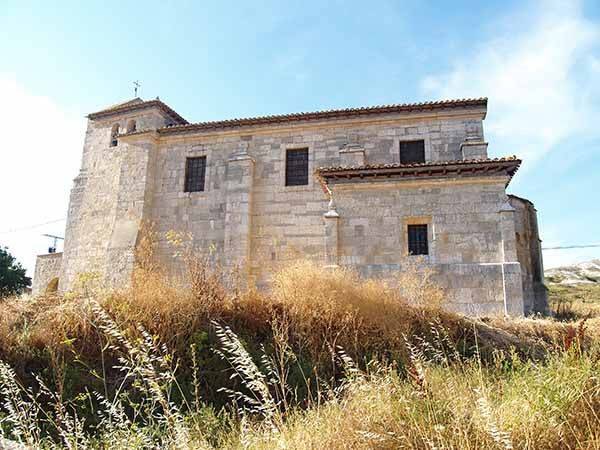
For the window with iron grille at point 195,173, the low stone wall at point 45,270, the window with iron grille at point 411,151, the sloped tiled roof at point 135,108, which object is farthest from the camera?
the low stone wall at point 45,270

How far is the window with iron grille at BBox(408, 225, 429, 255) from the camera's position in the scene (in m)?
12.1

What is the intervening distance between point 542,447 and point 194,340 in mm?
5291

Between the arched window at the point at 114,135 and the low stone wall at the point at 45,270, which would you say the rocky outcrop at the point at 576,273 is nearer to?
the arched window at the point at 114,135

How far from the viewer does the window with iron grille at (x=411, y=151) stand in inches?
658

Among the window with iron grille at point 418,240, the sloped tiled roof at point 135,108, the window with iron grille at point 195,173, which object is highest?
the sloped tiled roof at point 135,108

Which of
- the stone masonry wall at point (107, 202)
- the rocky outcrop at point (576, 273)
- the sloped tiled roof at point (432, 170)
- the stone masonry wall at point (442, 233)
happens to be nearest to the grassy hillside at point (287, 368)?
the stone masonry wall at point (442, 233)

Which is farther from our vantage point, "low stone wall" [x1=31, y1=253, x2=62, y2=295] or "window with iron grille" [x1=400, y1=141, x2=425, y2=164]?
"low stone wall" [x1=31, y1=253, x2=62, y2=295]

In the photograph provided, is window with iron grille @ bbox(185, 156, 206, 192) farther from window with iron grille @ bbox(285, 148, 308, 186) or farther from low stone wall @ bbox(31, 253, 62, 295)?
low stone wall @ bbox(31, 253, 62, 295)

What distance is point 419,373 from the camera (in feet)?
13.3

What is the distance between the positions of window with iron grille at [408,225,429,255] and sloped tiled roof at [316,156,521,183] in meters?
1.41

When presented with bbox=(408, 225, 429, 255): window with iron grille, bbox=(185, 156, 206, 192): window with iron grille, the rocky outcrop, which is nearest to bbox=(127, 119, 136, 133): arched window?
bbox=(185, 156, 206, 192): window with iron grille

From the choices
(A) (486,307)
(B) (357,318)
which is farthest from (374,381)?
(A) (486,307)

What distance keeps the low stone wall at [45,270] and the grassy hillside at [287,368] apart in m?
16.0

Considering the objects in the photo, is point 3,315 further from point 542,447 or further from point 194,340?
point 542,447
